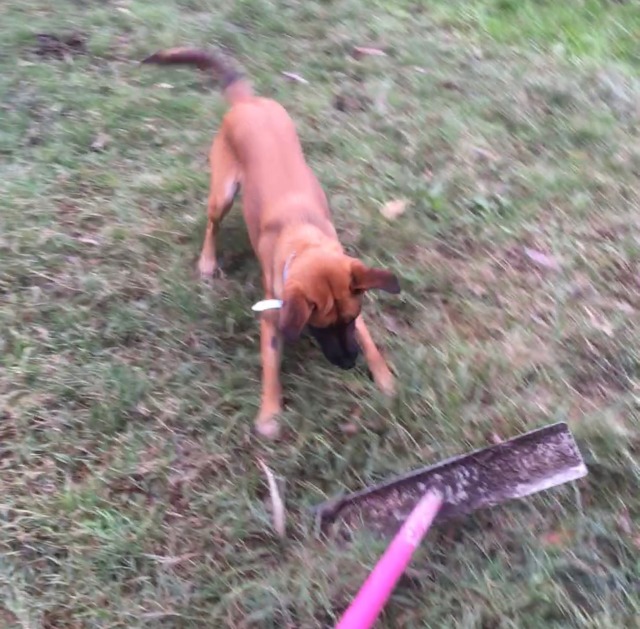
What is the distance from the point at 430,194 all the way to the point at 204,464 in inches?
81.2

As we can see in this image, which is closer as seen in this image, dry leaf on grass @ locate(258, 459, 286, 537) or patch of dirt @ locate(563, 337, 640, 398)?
dry leaf on grass @ locate(258, 459, 286, 537)

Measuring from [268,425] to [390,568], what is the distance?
105 cm

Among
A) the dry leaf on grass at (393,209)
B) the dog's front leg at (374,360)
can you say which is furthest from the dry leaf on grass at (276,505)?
the dry leaf on grass at (393,209)

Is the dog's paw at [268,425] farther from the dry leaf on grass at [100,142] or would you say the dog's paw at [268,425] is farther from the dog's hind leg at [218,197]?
the dry leaf on grass at [100,142]

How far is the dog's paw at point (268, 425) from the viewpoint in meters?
3.47

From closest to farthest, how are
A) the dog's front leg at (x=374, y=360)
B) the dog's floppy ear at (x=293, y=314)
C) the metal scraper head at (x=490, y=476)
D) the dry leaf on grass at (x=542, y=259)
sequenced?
the metal scraper head at (x=490, y=476) → the dog's floppy ear at (x=293, y=314) → the dog's front leg at (x=374, y=360) → the dry leaf on grass at (x=542, y=259)

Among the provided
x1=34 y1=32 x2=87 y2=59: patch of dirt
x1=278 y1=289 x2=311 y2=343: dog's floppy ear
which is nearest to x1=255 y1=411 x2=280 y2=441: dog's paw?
x1=278 y1=289 x2=311 y2=343: dog's floppy ear

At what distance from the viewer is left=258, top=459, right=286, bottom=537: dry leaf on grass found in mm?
3141

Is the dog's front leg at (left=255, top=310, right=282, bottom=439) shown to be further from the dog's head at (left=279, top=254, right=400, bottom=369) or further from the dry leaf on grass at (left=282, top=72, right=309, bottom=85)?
the dry leaf on grass at (left=282, top=72, right=309, bottom=85)

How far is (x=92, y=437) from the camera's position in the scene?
354 cm

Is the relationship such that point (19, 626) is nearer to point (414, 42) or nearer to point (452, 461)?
point (452, 461)

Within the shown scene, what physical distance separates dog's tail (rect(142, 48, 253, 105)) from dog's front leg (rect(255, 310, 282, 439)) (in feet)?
5.07

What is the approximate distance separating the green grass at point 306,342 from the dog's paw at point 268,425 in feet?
0.24

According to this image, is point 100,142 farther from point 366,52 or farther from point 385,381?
point 385,381
